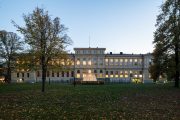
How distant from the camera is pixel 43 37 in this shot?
124ft

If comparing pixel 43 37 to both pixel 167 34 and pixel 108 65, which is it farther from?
pixel 108 65

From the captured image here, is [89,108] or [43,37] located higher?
[43,37]

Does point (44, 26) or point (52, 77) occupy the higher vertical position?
point (44, 26)

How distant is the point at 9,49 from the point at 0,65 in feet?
31.6

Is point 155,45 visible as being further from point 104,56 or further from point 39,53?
point 104,56

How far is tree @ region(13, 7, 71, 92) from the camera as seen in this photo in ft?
122

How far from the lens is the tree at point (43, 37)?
122 feet

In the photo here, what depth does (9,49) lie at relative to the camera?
3201 inches

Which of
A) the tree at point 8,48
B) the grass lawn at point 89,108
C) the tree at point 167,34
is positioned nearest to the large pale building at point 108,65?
the tree at point 8,48

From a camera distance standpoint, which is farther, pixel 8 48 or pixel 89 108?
pixel 8 48

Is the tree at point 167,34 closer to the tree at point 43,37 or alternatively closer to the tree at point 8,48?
the tree at point 43,37

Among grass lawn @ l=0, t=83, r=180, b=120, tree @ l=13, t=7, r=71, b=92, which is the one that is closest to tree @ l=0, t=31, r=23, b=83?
tree @ l=13, t=7, r=71, b=92

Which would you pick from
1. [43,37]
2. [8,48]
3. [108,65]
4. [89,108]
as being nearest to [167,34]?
[43,37]

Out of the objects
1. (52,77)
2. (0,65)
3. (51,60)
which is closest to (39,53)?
(51,60)
